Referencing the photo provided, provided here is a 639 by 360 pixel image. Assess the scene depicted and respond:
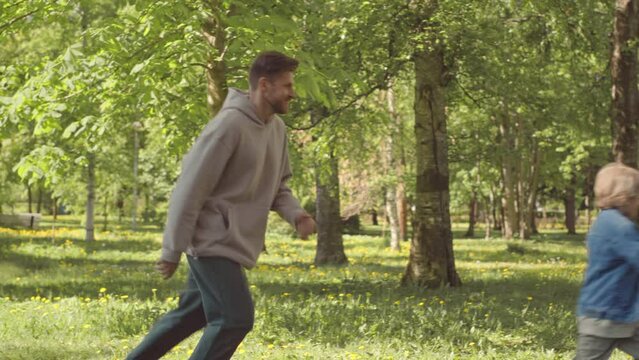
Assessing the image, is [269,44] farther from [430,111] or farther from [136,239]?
[136,239]

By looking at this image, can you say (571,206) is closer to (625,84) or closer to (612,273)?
A: (625,84)

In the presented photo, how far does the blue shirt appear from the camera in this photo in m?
4.75

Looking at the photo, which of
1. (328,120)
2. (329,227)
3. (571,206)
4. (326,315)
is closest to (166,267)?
(326,315)

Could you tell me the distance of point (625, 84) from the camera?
12.6m

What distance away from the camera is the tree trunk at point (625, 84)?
12461mm

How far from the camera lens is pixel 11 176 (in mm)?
40188

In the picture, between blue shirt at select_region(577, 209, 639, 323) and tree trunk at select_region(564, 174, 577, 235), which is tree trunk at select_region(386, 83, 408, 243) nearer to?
tree trunk at select_region(564, 174, 577, 235)

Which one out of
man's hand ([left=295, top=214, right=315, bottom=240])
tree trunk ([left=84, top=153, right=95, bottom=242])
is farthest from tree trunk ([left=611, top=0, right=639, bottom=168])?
tree trunk ([left=84, top=153, right=95, bottom=242])

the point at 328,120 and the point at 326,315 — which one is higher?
the point at 328,120

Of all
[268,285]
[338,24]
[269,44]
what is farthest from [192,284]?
[268,285]

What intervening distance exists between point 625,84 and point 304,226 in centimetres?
917

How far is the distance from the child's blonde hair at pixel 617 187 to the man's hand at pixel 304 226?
5.38 ft

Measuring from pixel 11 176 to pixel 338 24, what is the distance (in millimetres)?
30305

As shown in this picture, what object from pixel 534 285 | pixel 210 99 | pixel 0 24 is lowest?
pixel 534 285
